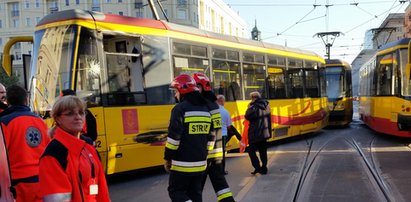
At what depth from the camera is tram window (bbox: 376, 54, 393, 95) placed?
1414 centimetres

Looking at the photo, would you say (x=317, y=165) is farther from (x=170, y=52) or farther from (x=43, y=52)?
(x=43, y=52)

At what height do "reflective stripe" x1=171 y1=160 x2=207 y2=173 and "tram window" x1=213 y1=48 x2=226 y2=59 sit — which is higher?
"tram window" x1=213 y1=48 x2=226 y2=59

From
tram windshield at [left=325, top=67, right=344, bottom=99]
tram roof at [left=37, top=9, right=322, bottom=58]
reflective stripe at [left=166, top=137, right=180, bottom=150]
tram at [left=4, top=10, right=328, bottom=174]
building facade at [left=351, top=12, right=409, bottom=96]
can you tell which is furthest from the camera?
building facade at [left=351, top=12, right=409, bottom=96]

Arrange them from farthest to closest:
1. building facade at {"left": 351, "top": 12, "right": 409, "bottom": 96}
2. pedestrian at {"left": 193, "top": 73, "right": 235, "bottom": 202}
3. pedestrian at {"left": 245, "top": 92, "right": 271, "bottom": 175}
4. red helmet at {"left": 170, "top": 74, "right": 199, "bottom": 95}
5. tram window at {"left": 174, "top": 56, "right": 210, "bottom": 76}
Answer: building facade at {"left": 351, "top": 12, "right": 409, "bottom": 96} < tram window at {"left": 174, "top": 56, "right": 210, "bottom": 76} < pedestrian at {"left": 245, "top": 92, "right": 271, "bottom": 175} < pedestrian at {"left": 193, "top": 73, "right": 235, "bottom": 202} < red helmet at {"left": 170, "top": 74, "right": 199, "bottom": 95}

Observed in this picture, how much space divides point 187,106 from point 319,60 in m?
14.5

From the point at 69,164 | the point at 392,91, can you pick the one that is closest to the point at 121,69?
the point at 69,164

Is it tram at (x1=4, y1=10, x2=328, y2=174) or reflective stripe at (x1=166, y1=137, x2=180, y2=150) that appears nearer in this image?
reflective stripe at (x1=166, y1=137, x2=180, y2=150)

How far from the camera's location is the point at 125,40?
8922 millimetres

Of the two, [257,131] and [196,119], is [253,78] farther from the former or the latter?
[196,119]

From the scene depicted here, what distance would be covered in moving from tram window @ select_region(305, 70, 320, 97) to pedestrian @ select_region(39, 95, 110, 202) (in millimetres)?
14275

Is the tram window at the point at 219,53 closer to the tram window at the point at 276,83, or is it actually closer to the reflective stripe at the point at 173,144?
the tram window at the point at 276,83

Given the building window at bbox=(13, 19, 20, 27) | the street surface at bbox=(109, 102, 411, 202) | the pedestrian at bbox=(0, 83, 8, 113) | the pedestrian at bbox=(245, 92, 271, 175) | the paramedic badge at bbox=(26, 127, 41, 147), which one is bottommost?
the street surface at bbox=(109, 102, 411, 202)

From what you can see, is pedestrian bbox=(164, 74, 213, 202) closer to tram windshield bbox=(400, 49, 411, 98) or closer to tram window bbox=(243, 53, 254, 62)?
tram window bbox=(243, 53, 254, 62)

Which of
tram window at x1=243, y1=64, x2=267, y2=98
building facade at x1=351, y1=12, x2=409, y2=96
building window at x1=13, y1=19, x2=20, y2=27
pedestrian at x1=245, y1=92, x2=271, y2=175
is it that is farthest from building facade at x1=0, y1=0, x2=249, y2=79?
pedestrian at x1=245, y1=92, x2=271, y2=175
